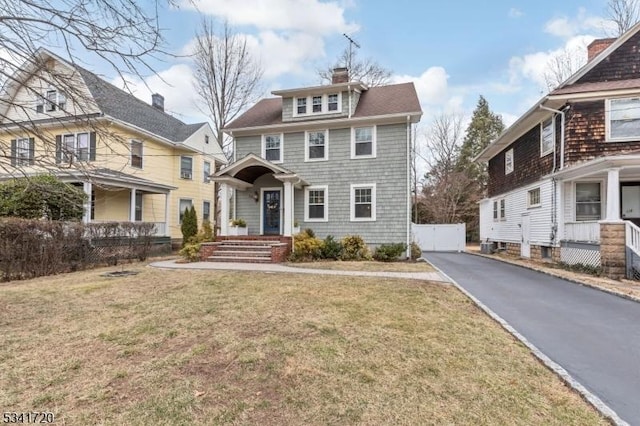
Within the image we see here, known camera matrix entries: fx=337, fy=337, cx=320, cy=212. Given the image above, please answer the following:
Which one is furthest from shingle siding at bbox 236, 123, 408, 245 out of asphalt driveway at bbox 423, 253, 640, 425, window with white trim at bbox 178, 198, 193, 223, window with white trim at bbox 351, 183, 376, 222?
window with white trim at bbox 178, 198, 193, 223

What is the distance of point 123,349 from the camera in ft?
13.3

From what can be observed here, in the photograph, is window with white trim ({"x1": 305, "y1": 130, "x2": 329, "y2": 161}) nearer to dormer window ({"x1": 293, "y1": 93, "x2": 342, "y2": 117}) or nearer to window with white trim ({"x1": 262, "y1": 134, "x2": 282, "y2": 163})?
dormer window ({"x1": 293, "y1": 93, "x2": 342, "y2": 117})

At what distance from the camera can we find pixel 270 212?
1527 centimetres

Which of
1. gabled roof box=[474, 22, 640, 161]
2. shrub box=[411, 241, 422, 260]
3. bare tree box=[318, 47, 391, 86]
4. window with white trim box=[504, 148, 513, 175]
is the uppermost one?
bare tree box=[318, 47, 391, 86]

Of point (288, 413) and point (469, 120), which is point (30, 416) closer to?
point (288, 413)

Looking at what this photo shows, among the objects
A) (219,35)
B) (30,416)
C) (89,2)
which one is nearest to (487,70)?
(219,35)

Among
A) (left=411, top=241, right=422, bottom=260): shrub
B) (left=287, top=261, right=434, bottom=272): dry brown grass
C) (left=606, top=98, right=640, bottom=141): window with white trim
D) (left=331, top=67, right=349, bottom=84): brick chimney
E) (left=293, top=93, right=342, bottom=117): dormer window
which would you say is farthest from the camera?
(left=331, top=67, right=349, bottom=84): brick chimney

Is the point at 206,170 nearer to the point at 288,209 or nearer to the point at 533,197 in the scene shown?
the point at 288,209

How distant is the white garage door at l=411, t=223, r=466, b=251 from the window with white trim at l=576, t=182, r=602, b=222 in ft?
28.5

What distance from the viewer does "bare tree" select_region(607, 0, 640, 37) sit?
19.8 meters

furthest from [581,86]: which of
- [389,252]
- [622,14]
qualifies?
[622,14]

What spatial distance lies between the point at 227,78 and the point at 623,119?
766 inches

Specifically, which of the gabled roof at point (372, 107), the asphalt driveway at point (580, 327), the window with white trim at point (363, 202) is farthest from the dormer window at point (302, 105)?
the asphalt driveway at point (580, 327)

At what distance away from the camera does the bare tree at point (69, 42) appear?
3.45 m
